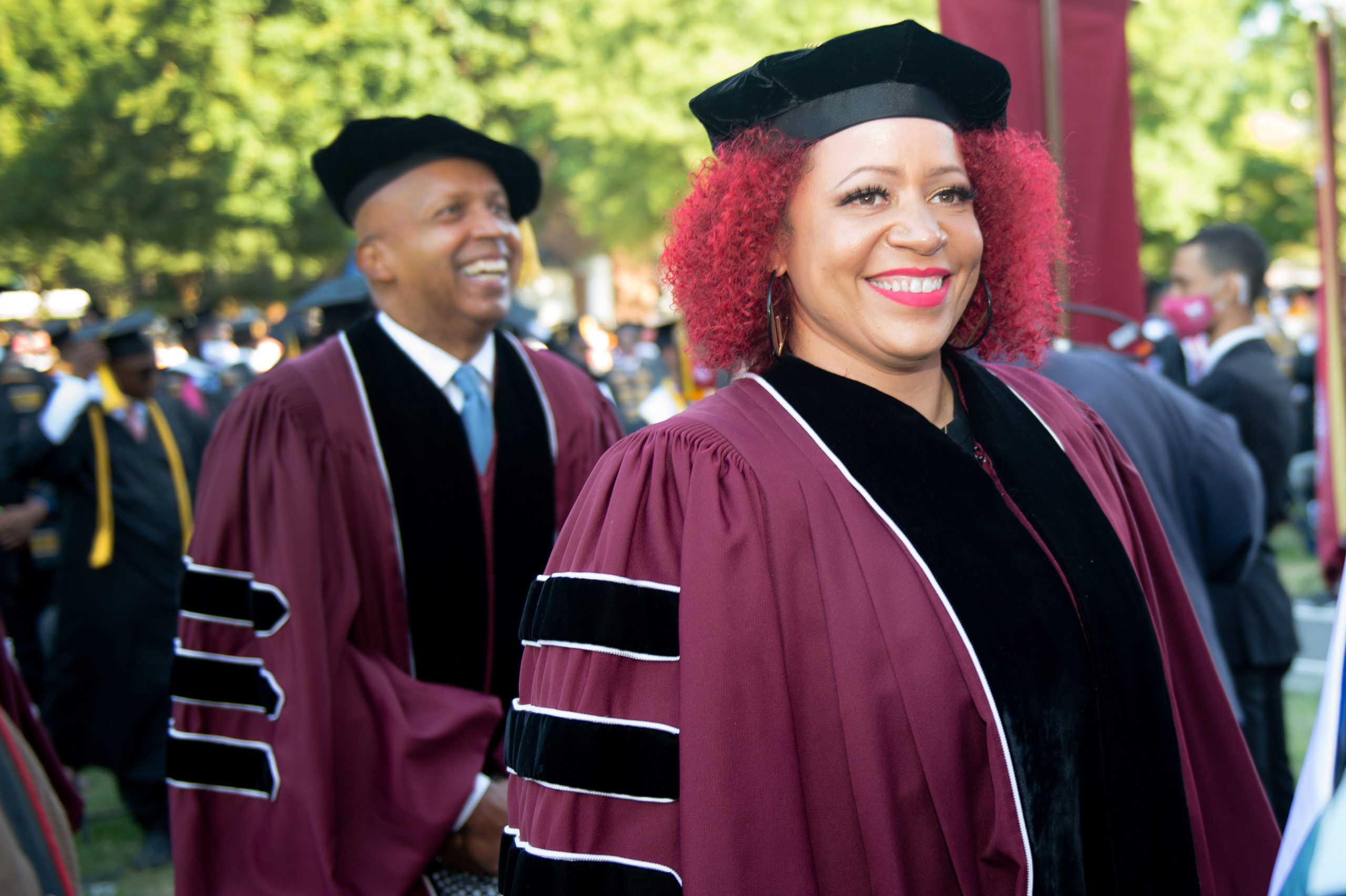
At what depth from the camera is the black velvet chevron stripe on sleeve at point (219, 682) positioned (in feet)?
8.63

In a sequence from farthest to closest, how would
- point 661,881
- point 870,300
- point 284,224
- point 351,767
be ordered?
1. point 284,224
2. point 351,767
3. point 870,300
4. point 661,881

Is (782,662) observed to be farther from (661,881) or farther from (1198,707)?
(1198,707)

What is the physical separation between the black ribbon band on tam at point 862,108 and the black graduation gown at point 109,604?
16.1 ft

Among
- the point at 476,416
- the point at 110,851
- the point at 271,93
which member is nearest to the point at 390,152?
the point at 476,416

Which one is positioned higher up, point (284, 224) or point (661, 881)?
point (284, 224)

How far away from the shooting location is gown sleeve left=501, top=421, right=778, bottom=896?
1635 mm

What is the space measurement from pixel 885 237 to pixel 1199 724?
1091 mm

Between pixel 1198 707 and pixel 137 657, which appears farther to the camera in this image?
pixel 137 657

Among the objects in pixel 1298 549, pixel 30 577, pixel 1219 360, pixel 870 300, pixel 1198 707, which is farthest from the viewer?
pixel 1298 549

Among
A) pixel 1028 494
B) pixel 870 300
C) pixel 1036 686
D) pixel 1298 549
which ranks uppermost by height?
pixel 870 300

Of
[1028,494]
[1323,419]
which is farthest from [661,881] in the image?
[1323,419]

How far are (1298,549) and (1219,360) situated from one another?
6.68m

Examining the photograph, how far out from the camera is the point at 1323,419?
5.20 meters

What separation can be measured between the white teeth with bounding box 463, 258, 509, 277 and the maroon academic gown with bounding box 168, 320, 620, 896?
11.5 inches
